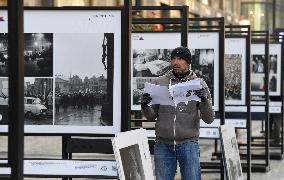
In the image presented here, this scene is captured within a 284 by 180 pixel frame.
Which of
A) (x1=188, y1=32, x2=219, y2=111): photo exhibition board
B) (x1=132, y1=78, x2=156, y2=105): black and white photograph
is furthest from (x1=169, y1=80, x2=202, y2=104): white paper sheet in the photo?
(x1=188, y1=32, x2=219, y2=111): photo exhibition board

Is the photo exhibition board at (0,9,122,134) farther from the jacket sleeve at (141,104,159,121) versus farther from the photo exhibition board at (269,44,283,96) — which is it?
the photo exhibition board at (269,44,283,96)

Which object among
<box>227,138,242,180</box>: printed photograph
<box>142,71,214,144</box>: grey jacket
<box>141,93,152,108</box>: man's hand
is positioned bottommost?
<box>227,138,242,180</box>: printed photograph

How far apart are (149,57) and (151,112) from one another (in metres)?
3.00

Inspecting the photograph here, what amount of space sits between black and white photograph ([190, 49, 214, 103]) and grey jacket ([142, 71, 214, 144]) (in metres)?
4.25

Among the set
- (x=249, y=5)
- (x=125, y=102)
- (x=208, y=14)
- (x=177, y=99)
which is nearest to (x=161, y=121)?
(x=177, y=99)

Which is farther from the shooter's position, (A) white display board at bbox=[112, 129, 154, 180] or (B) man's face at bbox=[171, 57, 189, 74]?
(B) man's face at bbox=[171, 57, 189, 74]

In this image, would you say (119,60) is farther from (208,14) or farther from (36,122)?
(208,14)

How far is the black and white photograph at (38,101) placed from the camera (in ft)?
20.2

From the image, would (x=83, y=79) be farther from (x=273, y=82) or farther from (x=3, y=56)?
(x=273, y=82)

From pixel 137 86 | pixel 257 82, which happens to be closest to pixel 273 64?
pixel 257 82

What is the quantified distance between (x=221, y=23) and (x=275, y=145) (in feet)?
25.4

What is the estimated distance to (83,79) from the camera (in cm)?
616

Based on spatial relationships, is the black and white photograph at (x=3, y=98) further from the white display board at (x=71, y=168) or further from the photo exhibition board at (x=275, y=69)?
the photo exhibition board at (x=275, y=69)

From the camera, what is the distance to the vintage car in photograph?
617 cm
